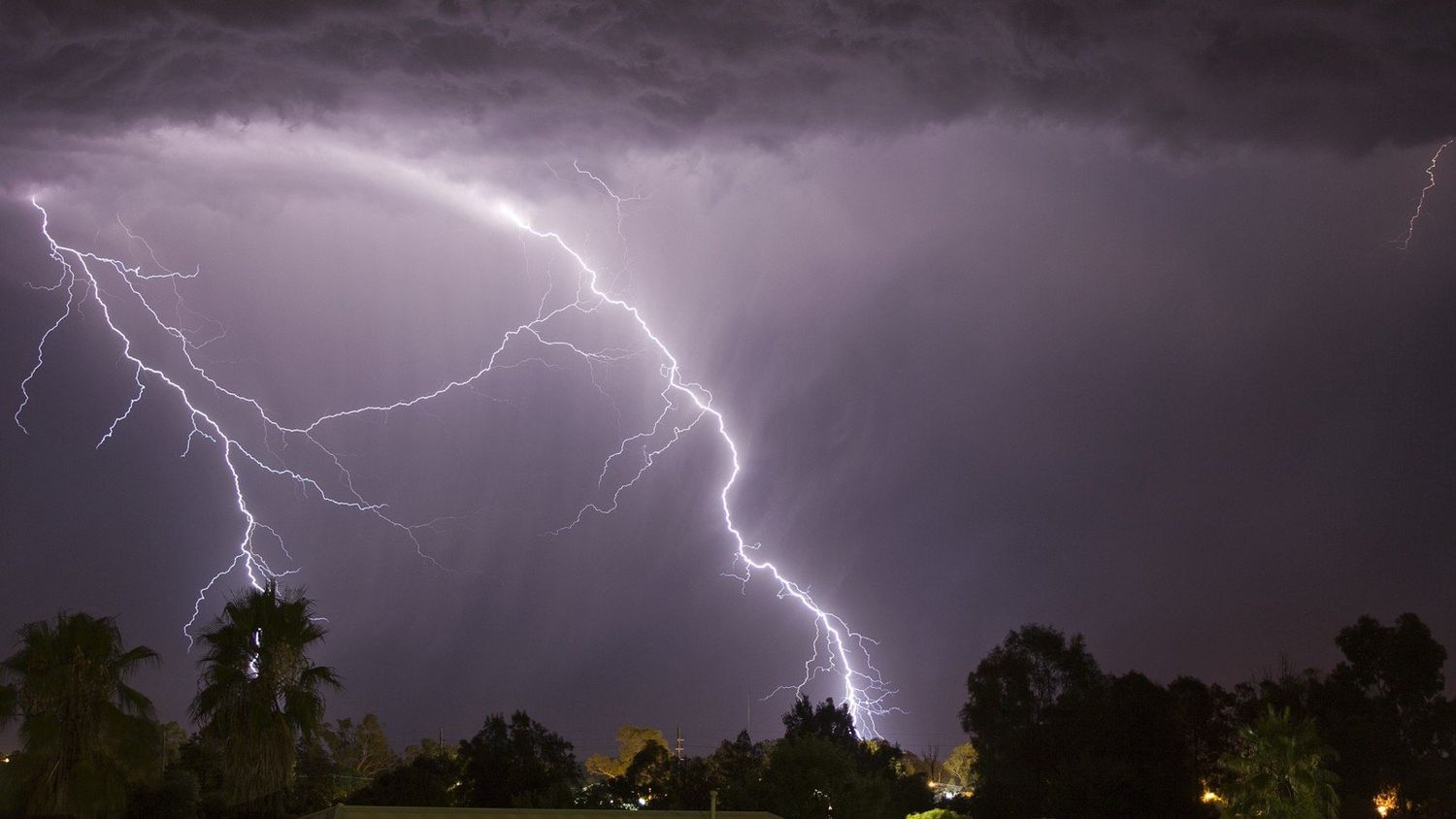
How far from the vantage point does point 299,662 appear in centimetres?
1933

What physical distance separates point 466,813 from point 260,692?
400cm

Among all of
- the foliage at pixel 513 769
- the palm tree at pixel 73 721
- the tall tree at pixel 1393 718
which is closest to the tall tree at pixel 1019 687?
the tall tree at pixel 1393 718

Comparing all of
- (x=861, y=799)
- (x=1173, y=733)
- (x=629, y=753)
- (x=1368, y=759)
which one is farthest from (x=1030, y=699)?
(x=629, y=753)

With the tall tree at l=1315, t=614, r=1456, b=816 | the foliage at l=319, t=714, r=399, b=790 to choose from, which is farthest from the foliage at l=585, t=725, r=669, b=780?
the tall tree at l=1315, t=614, r=1456, b=816

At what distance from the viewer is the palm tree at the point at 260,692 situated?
60.6ft

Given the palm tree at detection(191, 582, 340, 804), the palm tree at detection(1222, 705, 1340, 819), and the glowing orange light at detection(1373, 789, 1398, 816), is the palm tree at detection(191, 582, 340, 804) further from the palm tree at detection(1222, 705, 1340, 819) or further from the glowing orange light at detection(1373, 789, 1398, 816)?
the glowing orange light at detection(1373, 789, 1398, 816)

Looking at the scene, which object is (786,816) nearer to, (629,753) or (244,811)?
(244,811)

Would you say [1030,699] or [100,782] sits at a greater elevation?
[1030,699]

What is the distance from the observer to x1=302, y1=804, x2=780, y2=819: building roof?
17.5m

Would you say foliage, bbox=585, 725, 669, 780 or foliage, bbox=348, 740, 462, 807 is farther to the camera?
foliage, bbox=585, 725, 669, 780

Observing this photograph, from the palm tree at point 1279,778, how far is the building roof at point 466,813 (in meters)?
11.8

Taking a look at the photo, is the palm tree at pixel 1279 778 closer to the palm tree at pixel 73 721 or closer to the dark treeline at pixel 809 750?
the dark treeline at pixel 809 750

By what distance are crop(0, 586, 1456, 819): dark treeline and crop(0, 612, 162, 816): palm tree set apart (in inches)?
1.2

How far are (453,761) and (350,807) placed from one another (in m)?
21.6
